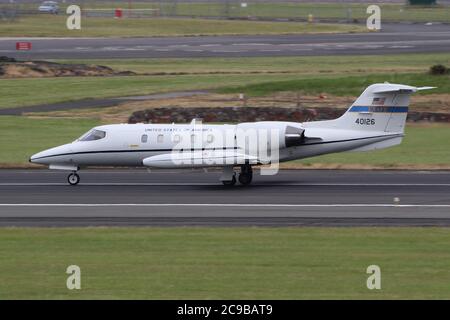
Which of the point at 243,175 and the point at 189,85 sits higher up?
the point at 189,85

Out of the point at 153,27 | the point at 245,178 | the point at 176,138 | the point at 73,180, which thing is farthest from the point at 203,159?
the point at 153,27

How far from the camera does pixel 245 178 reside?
37688 millimetres

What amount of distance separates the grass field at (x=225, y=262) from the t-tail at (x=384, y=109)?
395 inches

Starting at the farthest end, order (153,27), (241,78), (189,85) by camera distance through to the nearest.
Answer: (153,27) → (241,78) → (189,85)

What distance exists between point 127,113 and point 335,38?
40.8 meters

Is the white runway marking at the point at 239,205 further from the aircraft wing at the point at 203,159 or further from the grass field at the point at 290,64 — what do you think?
the grass field at the point at 290,64

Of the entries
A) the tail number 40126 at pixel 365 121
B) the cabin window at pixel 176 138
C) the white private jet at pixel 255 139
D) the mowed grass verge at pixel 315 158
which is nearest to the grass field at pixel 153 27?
the mowed grass verge at pixel 315 158

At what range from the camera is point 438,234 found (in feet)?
88.0

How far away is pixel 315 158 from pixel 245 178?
24.3 ft

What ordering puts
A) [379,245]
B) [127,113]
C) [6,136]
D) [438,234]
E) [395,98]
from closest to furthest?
1. [379,245]
2. [438,234]
3. [395,98]
4. [6,136]
5. [127,113]

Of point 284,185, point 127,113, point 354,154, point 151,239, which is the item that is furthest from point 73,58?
point 151,239

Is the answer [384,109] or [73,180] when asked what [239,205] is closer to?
[384,109]

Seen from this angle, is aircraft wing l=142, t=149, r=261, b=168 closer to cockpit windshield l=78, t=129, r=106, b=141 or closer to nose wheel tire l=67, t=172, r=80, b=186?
cockpit windshield l=78, t=129, r=106, b=141
